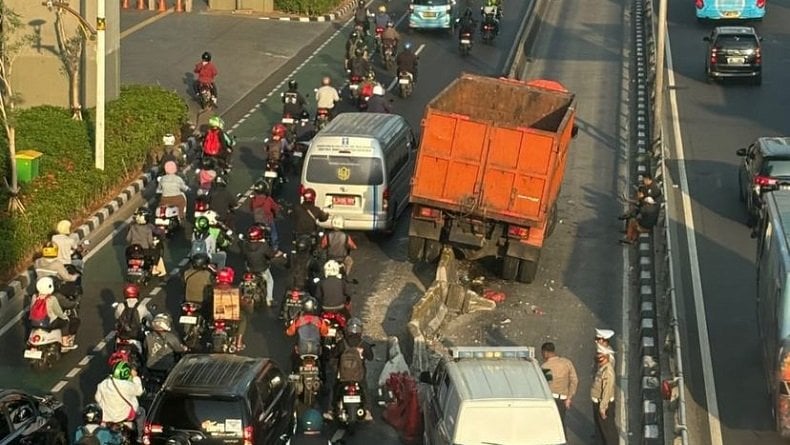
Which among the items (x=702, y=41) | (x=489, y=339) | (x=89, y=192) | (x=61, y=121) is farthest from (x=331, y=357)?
(x=702, y=41)

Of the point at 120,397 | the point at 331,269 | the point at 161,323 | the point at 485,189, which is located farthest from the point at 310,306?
the point at 485,189

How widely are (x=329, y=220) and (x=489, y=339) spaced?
402cm

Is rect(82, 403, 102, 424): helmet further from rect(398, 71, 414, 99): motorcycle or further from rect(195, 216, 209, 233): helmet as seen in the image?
rect(398, 71, 414, 99): motorcycle

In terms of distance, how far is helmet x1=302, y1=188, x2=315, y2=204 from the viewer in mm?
24359

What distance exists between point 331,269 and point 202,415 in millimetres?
5023

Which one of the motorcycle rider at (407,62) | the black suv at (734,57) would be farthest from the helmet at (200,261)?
the black suv at (734,57)

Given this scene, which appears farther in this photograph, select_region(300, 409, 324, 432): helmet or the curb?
the curb

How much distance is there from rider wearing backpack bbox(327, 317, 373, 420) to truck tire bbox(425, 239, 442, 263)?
5.92 m

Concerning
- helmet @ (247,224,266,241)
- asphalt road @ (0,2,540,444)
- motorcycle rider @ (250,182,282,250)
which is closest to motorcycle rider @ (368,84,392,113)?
asphalt road @ (0,2,540,444)

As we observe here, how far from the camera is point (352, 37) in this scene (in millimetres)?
41125

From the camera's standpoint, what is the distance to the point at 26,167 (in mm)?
27438

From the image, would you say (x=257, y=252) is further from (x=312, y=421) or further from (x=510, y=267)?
(x=312, y=421)

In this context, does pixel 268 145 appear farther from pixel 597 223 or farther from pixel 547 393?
pixel 547 393

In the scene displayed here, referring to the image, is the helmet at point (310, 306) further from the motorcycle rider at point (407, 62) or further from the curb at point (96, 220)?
the motorcycle rider at point (407, 62)
